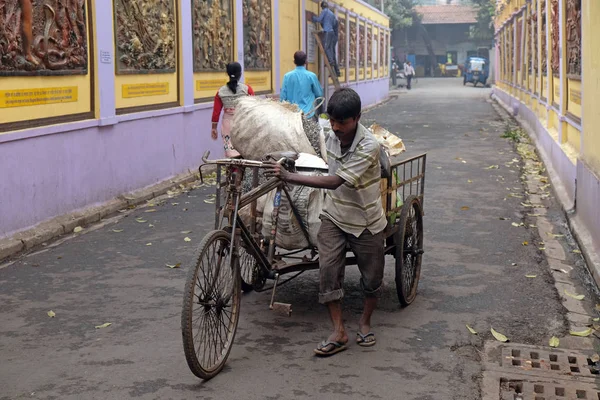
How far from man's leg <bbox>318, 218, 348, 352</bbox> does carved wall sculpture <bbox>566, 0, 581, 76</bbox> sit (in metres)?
6.39

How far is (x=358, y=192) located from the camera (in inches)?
200

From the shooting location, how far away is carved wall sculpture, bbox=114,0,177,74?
11.3 metres

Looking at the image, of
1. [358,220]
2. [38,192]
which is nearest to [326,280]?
[358,220]

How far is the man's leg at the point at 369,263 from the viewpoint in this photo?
5.18 meters

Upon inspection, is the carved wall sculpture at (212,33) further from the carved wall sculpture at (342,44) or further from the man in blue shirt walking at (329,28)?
the carved wall sculpture at (342,44)

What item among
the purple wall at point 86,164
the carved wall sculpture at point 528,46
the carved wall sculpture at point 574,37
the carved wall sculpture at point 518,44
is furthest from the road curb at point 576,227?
the carved wall sculpture at point 518,44

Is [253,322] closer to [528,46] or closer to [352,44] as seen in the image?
[528,46]

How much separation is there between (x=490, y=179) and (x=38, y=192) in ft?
22.0

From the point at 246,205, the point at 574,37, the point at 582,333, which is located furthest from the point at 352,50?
the point at 246,205

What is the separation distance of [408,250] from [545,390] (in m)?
1.82

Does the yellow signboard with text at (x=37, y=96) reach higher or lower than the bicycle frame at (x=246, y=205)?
Result: higher

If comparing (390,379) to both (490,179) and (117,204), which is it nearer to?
(117,204)

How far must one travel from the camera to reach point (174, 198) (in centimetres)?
1141

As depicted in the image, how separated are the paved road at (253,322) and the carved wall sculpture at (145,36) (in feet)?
9.32
